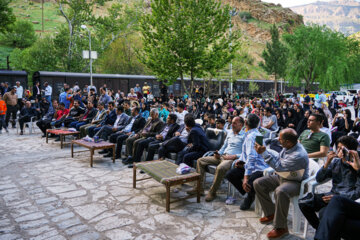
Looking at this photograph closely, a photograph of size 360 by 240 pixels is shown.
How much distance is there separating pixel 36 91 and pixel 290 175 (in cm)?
1613

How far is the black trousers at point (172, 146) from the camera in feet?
19.5

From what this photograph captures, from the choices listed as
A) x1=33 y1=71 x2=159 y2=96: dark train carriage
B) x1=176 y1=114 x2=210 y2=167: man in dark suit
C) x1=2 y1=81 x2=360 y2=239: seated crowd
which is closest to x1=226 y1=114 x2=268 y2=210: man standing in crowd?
x1=2 y1=81 x2=360 y2=239: seated crowd

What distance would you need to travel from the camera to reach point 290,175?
3.51 meters

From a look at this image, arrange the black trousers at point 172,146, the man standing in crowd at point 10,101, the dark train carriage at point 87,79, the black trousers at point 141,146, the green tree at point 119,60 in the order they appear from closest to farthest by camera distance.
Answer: the black trousers at point 172,146 → the black trousers at point 141,146 → the man standing in crowd at point 10,101 → the dark train carriage at point 87,79 → the green tree at point 119,60

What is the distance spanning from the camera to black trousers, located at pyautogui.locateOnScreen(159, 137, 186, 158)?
5.93 meters

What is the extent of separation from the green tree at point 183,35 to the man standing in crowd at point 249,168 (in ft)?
35.1

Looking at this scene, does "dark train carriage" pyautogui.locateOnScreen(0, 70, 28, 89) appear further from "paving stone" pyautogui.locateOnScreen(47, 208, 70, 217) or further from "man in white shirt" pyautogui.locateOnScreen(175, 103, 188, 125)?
"paving stone" pyautogui.locateOnScreen(47, 208, 70, 217)

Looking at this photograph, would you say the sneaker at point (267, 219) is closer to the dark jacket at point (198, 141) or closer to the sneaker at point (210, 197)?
the sneaker at point (210, 197)

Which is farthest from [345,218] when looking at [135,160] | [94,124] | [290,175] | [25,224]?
[94,124]

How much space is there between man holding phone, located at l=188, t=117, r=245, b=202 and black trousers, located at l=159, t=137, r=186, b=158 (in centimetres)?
106

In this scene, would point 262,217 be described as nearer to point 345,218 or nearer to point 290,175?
point 290,175

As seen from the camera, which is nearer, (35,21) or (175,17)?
(175,17)

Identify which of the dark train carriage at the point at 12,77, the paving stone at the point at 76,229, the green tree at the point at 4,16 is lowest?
the paving stone at the point at 76,229

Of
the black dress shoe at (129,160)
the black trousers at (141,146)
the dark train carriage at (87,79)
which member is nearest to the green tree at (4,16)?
the dark train carriage at (87,79)
